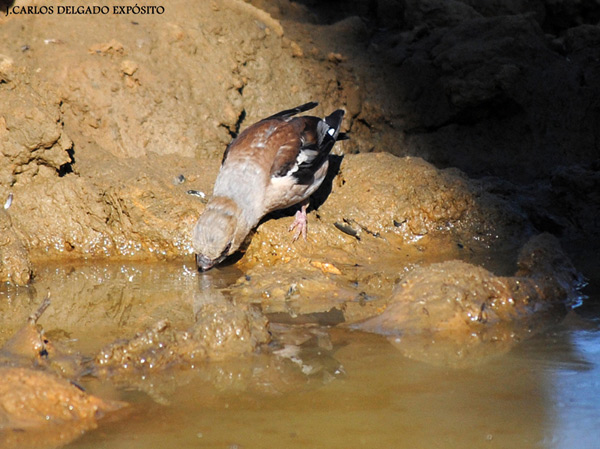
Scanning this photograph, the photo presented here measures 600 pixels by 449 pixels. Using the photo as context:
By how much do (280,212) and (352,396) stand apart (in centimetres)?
318

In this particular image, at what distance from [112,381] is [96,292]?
5.91 ft

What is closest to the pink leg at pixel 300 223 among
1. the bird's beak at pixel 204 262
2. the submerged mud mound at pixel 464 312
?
the bird's beak at pixel 204 262

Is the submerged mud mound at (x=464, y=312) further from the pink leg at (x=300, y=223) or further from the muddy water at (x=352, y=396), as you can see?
the pink leg at (x=300, y=223)

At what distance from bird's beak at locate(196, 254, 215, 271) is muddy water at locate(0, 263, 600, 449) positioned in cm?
93

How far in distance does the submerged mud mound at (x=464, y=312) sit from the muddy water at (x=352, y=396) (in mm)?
139

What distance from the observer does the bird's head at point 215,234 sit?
18.6 feet

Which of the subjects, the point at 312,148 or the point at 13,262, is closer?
the point at 13,262

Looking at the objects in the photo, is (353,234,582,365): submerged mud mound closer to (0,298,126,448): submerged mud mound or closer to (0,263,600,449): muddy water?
(0,263,600,449): muddy water

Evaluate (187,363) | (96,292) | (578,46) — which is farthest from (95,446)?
(578,46)

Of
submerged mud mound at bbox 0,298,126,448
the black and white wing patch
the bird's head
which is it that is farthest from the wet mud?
the black and white wing patch

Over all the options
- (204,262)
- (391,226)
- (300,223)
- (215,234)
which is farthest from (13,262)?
(391,226)

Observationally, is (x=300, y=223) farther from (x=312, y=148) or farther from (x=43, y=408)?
(x=43, y=408)

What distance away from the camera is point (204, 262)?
5766mm

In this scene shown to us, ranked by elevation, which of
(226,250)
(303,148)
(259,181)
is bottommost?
(226,250)
